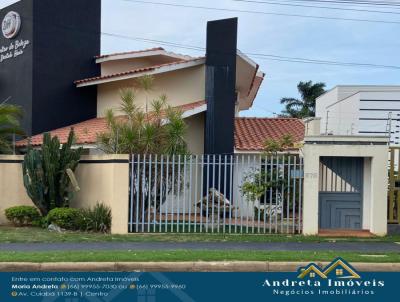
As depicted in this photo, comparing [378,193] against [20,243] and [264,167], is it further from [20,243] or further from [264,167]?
[20,243]

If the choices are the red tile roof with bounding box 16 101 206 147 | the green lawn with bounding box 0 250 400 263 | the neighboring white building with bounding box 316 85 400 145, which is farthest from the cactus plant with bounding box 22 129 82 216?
the neighboring white building with bounding box 316 85 400 145

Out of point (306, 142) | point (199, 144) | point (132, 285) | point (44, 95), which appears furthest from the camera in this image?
point (44, 95)

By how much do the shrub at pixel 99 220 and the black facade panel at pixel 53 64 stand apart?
22.9 ft

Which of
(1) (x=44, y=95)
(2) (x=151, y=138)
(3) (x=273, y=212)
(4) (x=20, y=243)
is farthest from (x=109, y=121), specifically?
(1) (x=44, y=95)

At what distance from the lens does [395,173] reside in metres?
14.6

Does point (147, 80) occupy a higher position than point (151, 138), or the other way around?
point (147, 80)

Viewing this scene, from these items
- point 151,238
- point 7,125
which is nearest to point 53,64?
point 7,125

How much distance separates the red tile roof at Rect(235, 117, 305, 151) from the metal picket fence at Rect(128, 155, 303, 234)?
2842 mm

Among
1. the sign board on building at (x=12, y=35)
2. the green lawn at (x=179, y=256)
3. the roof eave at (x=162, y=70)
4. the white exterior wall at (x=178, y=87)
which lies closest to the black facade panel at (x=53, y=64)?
the sign board on building at (x=12, y=35)

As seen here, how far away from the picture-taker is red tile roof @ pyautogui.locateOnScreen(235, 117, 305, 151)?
16984 mm

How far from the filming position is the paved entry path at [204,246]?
1041 centimetres

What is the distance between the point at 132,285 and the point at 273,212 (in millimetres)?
7841

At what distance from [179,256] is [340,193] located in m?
5.99

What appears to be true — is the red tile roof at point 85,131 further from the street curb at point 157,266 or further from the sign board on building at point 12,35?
the street curb at point 157,266
